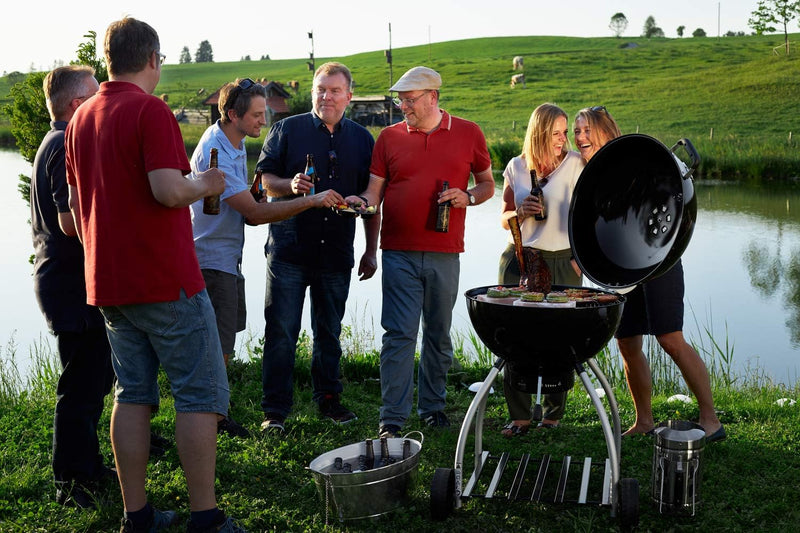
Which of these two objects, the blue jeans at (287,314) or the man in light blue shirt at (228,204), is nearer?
the man in light blue shirt at (228,204)

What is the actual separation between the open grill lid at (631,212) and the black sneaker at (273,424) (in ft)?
6.64

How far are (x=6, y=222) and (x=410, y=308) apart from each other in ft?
52.5

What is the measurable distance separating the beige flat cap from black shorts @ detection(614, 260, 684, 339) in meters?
1.65

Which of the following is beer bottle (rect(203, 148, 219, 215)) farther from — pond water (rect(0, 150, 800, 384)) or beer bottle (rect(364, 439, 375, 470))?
pond water (rect(0, 150, 800, 384))

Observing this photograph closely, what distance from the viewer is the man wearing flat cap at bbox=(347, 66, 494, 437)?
4.79 metres

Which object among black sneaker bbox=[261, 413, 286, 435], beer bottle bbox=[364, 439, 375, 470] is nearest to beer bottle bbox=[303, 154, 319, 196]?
black sneaker bbox=[261, 413, 286, 435]

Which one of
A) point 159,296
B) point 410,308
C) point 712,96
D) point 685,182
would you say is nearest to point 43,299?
point 159,296

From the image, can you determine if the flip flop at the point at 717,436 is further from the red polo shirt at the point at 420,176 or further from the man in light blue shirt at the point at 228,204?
the man in light blue shirt at the point at 228,204

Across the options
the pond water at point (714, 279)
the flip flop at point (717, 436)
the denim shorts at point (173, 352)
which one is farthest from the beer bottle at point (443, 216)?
the pond water at point (714, 279)

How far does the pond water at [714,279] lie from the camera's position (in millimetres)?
9539

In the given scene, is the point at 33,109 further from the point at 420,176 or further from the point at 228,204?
the point at 420,176

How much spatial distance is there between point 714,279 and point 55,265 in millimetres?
11422

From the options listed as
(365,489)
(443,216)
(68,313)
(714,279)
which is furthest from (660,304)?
(714,279)

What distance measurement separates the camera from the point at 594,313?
3.58 meters
